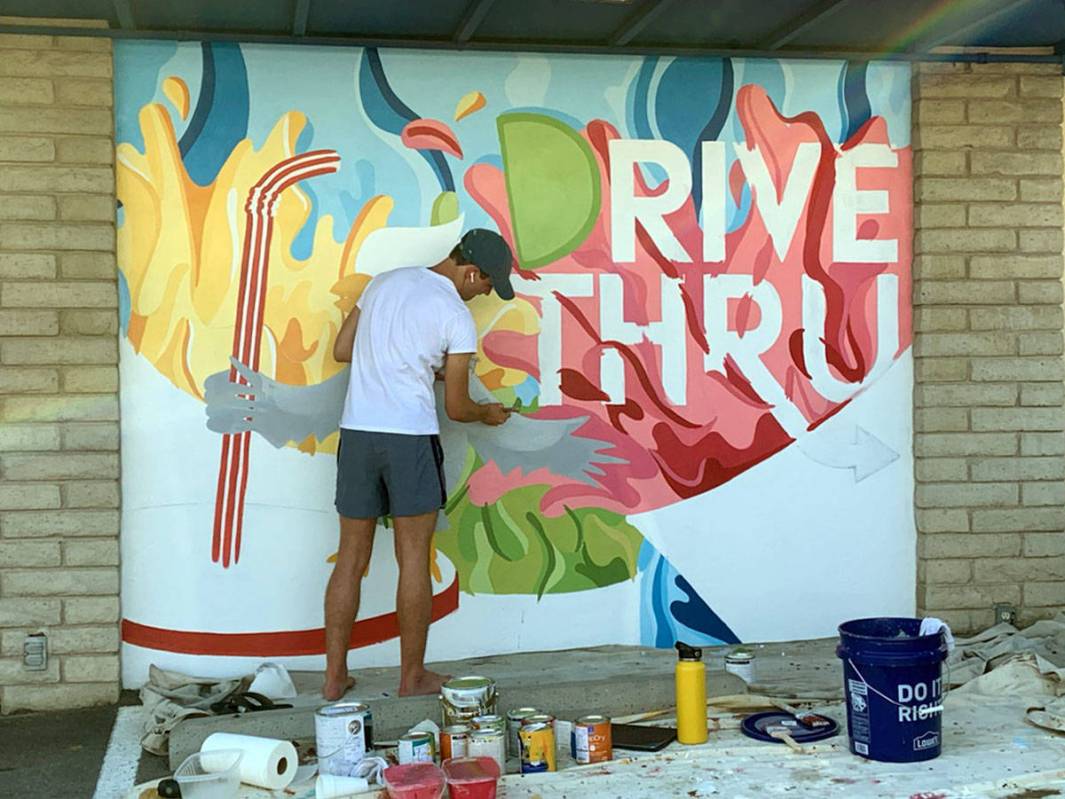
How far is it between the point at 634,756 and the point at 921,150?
320cm

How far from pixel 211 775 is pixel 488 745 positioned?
33.6 inches

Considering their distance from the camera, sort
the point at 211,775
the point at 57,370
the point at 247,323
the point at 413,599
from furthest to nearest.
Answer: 1. the point at 247,323
2. the point at 57,370
3. the point at 413,599
4. the point at 211,775

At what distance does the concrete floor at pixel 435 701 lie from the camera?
4121 millimetres

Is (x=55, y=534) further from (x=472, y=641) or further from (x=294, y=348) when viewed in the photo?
(x=472, y=641)

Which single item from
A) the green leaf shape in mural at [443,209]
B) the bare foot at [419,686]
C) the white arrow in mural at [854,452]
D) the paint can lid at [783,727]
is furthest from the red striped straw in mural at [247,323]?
the white arrow in mural at [854,452]

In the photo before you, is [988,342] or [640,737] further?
[988,342]

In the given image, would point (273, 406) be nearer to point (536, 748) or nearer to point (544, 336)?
point (544, 336)

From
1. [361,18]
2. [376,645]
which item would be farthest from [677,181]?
[376,645]

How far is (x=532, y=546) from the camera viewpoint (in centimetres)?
544

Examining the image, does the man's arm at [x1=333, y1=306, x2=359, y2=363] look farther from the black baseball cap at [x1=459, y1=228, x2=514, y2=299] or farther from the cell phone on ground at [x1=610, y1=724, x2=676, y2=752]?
the cell phone on ground at [x1=610, y1=724, x2=676, y2=752]

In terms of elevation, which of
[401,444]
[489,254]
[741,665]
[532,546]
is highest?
[489,254]

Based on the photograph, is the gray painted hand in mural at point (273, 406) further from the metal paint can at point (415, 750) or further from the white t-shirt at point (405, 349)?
the metal paint can at point (415, 750)

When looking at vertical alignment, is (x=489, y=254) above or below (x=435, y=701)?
above

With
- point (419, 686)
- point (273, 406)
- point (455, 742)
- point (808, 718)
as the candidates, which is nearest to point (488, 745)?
point (455, 742)
